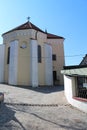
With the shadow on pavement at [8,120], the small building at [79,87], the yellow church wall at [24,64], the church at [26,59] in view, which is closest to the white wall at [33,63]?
the church at [26,59]

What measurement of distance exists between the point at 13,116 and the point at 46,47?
67.3 ft

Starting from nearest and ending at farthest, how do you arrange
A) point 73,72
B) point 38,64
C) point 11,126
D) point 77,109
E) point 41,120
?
point 11,126 → point 41,120 → point 77,109 → point 73,72 → point 38,64

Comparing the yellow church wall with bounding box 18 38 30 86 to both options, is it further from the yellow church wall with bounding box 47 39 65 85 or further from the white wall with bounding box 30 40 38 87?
the yellow church wall with bounding box 47 39 65 85

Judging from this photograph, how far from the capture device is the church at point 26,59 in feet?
84.0

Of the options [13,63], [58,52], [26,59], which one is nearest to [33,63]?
[26,59]

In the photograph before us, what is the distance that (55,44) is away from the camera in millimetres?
31359

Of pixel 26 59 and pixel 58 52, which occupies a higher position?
pixel 58 52

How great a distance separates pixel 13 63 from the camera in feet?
84.9

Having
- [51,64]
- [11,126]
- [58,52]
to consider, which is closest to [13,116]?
[11,126]

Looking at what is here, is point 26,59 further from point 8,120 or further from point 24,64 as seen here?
point 8,120

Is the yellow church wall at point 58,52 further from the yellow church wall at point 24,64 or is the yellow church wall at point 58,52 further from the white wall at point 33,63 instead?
the yellow church wall at point 24,64

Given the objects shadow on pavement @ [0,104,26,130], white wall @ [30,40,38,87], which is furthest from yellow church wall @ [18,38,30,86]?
shadow on pavement @ [0,104,26,130]

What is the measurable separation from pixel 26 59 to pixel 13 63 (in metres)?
2.05

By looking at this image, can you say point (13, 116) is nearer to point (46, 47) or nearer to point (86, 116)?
point (86, 116)
